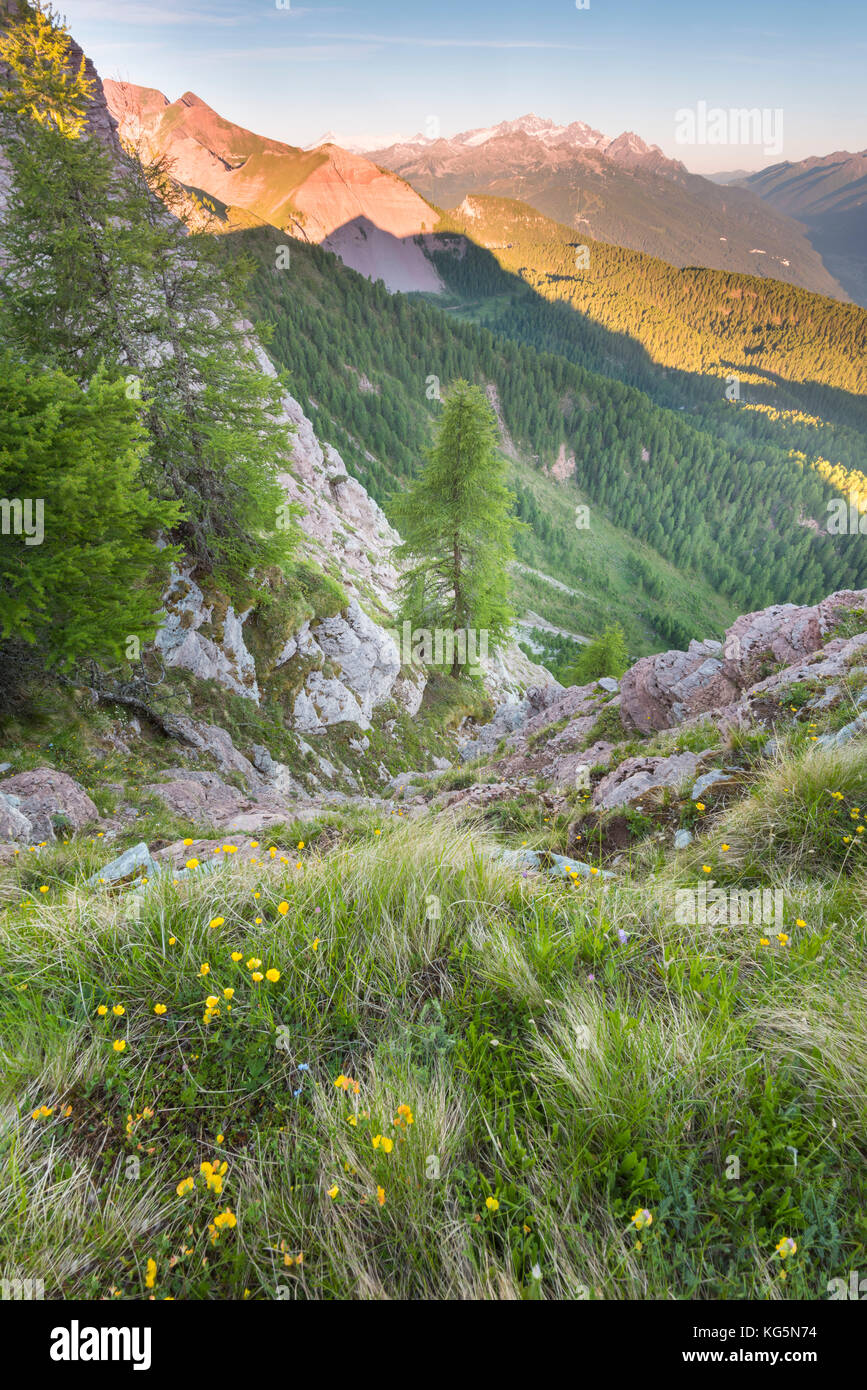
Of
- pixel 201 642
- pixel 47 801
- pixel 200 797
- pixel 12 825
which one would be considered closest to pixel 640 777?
pixel 12 825

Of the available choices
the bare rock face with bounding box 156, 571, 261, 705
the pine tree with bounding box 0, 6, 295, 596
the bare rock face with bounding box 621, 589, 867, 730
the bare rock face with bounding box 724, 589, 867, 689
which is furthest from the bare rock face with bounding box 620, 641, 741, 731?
the pine tree with bounding box 0, 6, 295, 596

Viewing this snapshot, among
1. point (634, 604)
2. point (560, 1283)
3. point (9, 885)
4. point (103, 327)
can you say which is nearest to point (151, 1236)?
point (560, 1283)

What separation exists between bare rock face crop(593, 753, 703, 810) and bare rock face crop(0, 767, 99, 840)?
692cm

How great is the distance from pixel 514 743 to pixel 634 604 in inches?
4038

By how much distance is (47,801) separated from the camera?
24.4 ft

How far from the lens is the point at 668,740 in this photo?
8.77 m

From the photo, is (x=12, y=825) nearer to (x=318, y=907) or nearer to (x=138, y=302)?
(x=318, y=907)

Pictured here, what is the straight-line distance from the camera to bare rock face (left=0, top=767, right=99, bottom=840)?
23.2 feet

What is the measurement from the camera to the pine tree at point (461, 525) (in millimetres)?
19453

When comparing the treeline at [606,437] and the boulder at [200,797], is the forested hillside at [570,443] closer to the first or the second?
the treeline at [606,437]

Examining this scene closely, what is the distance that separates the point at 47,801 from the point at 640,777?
7909 mm

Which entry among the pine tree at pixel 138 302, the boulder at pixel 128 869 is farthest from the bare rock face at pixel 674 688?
the pine tree at pixel 138 302

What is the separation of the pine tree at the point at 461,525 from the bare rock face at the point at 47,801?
1578 centimetres
